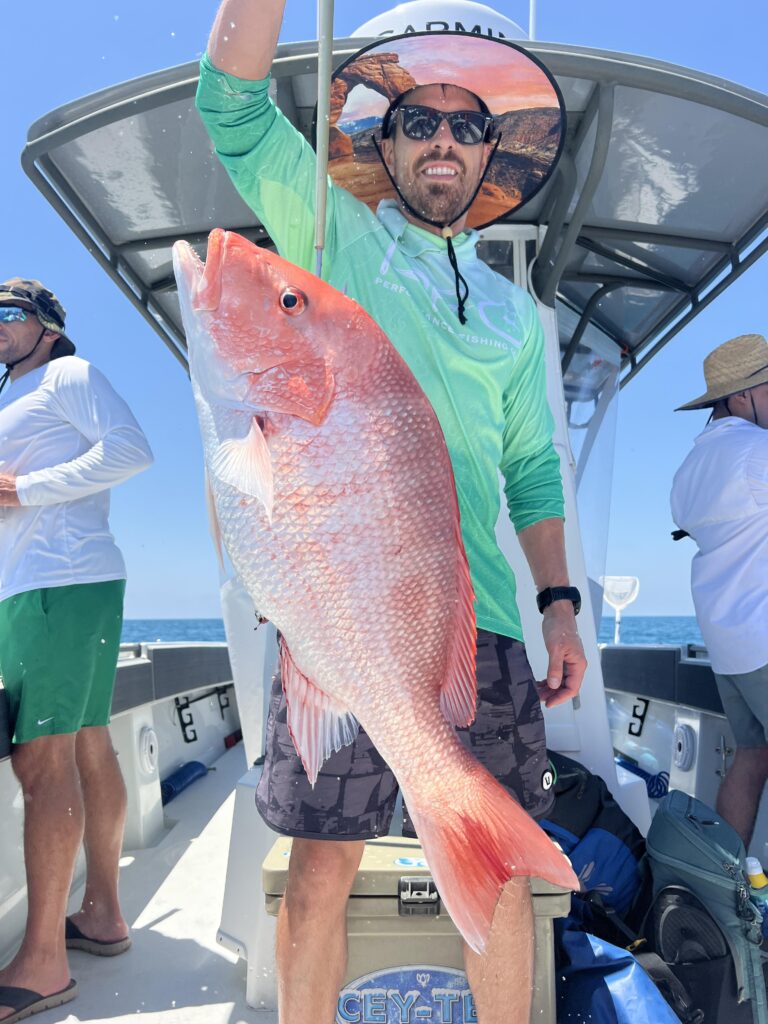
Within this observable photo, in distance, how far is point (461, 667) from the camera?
131cm

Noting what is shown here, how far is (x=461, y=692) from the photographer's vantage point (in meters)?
1.31

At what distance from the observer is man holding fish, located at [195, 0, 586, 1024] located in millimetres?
1262

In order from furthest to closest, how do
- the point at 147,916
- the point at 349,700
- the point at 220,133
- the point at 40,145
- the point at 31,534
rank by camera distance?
the point at 147,916
the point at 40,145
the point at 31,534
the point at 220,133
the point at 349,700

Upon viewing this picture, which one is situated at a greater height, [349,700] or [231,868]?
[349,700]

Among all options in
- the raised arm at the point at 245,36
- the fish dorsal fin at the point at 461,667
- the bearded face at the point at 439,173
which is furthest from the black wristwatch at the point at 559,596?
the raised arm at the point at 245,36

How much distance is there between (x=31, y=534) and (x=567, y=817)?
90.8 inches

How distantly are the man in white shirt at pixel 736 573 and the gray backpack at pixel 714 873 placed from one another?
54cm

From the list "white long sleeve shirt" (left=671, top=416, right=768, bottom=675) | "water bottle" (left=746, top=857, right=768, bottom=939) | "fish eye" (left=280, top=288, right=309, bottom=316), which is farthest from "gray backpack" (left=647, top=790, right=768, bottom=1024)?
"fish eye" (left=280, top=288, right=309, bottom=316)

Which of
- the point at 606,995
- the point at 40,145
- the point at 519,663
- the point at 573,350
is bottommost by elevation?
the point at 606,995

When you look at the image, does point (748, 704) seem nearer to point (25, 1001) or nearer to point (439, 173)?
point (439, 173)

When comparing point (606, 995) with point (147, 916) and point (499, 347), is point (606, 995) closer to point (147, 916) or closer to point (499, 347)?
point (499, 347)

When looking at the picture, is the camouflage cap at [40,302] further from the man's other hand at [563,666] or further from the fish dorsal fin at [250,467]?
the man's other hand at [563,666]

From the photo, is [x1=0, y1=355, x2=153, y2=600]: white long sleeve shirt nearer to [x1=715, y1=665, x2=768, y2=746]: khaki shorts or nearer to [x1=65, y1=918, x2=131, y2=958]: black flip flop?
[x1=65, y1=918, x2=131, y2=958]: black flip flop

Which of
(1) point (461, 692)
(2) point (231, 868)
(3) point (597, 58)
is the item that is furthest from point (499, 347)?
(2) point (231, 868)
